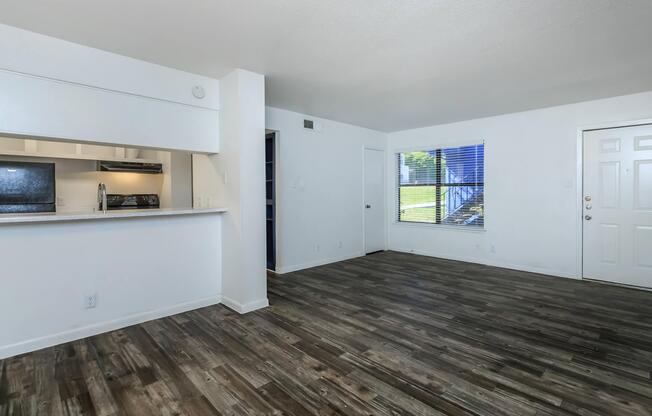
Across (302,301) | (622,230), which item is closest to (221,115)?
(302,301)

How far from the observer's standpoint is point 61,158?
194 inches

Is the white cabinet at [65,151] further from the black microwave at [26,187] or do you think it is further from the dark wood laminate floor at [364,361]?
the dark wood laminate floor at [364,361]

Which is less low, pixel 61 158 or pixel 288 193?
pixel 61 158

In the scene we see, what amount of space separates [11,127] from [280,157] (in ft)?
9.76

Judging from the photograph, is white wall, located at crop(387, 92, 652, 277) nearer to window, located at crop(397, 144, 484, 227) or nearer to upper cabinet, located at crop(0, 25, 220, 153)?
window, located at crop(397, 144, 484, 227)

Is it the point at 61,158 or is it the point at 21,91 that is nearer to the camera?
the point at 21,91

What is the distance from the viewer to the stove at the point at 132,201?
5418 mm

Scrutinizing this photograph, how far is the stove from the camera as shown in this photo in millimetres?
5418

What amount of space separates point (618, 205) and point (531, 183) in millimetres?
1055

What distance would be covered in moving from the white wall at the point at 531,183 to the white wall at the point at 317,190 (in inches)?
65.3

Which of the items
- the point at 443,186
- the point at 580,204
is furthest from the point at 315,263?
the point at 580,204

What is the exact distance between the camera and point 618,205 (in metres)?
4.25

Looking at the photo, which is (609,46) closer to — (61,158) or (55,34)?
(55,34)

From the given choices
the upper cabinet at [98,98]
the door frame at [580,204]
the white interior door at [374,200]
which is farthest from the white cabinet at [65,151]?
the door frame at [580,204]
